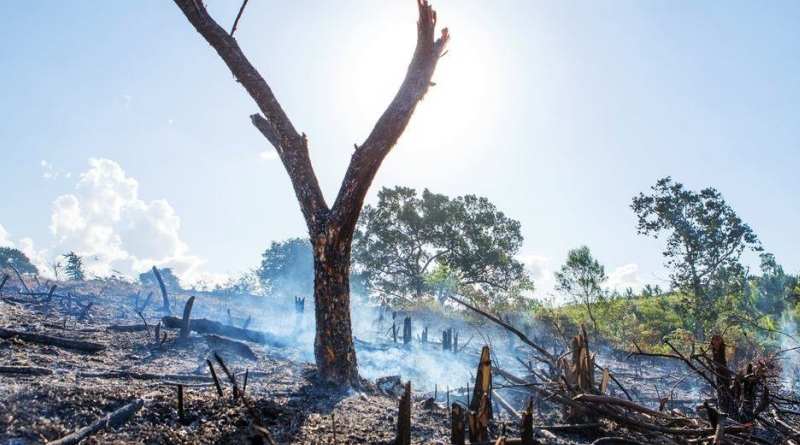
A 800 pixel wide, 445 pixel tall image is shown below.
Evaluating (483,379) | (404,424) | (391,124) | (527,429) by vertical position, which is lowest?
(404,424)

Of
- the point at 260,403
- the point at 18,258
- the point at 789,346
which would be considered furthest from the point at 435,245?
the point at 18,258

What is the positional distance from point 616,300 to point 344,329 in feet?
71.2

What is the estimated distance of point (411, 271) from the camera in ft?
107

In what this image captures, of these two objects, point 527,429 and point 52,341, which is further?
point 52,341

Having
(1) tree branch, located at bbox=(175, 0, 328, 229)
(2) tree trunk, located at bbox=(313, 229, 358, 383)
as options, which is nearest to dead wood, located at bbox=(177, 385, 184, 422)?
(2) tree trunk, located at bbox=(313, 229, 358, 383)

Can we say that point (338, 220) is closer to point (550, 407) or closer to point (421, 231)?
point (550, 407)

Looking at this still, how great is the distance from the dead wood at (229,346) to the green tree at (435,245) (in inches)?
901

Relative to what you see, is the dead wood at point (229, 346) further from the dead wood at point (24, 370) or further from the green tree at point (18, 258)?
the green tree at point (18, 258)

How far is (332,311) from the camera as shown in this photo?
511 centimetres

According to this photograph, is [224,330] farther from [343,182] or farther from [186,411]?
[186,411]

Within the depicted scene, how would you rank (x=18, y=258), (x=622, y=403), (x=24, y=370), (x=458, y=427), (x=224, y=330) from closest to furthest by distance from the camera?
(x=458, y=427) → (x=622, y=403) → (x=24, y=370) → (x=224, y=330) → (x=18, y=258)

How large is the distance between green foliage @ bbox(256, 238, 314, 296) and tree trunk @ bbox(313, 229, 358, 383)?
41069 mm

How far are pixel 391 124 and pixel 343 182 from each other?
2.90ft

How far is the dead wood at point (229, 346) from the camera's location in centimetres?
833
